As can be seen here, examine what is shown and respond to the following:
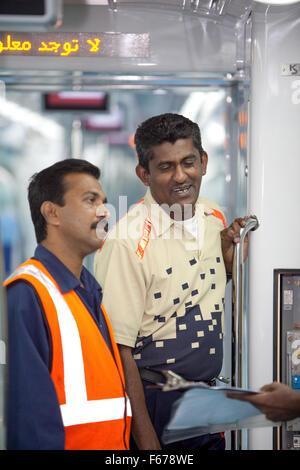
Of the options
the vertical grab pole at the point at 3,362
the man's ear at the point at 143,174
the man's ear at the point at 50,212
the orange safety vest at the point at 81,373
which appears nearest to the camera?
the vertical grab pole at the point at 3,362

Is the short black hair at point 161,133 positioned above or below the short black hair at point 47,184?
above

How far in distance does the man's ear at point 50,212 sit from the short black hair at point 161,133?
0.40m

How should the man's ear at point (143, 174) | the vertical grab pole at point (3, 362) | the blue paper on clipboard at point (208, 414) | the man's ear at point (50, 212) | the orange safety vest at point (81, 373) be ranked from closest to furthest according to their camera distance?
the vertical grab pole at point (3, 362) → the blue paper on clipboard at point (208, 414) → the orange safety vest at point (81, 373) → the man's ear at point (50, 212) → the man's ear at point (143, 174)

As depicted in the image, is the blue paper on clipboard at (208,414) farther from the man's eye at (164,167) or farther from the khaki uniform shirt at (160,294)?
the man's eye at (164,167)

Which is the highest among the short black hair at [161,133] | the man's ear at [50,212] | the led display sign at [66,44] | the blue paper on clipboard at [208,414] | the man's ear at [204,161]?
the led display sign at [66,44]

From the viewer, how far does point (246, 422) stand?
2.10 metres

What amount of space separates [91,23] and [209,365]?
1503mm

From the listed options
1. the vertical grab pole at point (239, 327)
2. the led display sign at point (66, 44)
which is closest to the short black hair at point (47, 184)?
the led display sign at point (66, 44)

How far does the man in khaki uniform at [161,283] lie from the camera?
7.38 feet

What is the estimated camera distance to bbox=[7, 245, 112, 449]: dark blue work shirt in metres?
1.96

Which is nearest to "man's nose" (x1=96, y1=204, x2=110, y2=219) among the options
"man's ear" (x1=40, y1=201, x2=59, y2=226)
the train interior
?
the train interior

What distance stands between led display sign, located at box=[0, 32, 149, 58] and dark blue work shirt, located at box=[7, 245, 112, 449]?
0.96m

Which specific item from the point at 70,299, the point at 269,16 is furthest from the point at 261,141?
the point at 70,299

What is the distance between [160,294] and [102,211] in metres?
0.42
